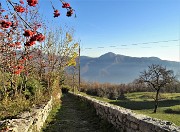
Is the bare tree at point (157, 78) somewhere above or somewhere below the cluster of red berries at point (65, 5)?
below

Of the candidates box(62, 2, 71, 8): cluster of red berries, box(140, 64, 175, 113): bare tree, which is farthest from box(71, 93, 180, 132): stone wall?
box(140, 64, 175, 113): bare tree

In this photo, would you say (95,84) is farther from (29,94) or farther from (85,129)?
Result: (85,129)

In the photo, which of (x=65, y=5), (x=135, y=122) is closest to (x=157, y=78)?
(x=135, y=122)

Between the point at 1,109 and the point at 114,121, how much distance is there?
361 cm

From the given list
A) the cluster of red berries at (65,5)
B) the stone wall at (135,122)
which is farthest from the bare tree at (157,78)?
the cluster of red berries at (65,5)

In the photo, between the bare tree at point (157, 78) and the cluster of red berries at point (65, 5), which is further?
the bare tree at point (157, 78)

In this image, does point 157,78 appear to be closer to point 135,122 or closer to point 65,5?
point 135,122

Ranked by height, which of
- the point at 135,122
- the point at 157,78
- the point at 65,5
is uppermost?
the point at 65,5

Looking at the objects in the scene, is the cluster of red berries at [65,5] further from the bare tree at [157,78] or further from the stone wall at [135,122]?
the bare tree at [157,78]

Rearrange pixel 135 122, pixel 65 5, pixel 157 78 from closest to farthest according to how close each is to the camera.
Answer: pixel 65 5 → pixel 135 122 → pixel 157 78

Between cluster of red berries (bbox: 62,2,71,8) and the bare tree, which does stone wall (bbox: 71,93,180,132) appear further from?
the bare tree

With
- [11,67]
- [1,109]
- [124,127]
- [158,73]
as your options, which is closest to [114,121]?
[124,127]

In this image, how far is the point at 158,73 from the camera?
44.0m

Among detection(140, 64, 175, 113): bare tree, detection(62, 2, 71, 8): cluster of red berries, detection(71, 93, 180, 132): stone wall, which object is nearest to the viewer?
detection(62, 2, 71, 8): cluster of red berries
